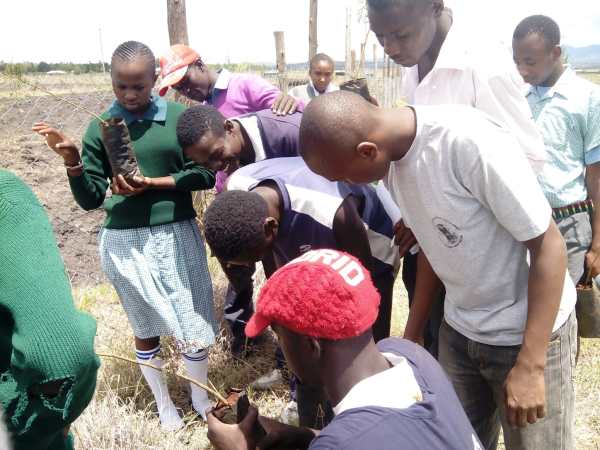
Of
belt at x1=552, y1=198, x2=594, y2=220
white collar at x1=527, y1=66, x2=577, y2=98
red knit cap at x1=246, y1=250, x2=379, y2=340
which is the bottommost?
belt at x1=552, y1=198, x2=594, y2=220

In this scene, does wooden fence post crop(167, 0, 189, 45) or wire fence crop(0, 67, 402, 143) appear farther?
wire fence crop(0, 67, 402, 143)

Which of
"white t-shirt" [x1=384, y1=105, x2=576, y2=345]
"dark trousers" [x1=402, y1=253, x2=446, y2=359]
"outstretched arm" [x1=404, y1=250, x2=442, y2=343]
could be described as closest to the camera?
"white t-shirt" [x1=384, y1=105, x2=576, y2=345]

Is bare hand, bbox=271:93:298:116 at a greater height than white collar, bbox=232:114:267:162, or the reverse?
bare hand, bbox=271:93:298:116

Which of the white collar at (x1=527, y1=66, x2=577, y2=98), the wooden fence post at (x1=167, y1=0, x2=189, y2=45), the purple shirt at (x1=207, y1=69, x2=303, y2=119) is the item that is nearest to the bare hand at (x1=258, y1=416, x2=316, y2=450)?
the white collar at (x1=527, y1=66, x2=577, y2=98)

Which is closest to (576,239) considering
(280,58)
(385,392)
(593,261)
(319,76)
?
(593,261)

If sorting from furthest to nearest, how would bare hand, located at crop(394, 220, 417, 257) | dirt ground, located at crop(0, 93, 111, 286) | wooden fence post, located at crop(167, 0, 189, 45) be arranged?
dirt ground, located at crop(0, 93, 111, 286)
wooden fence post, located at crop(167, 0, 189, 45)
bare hand, located at crop(394, 220, 417, 257)

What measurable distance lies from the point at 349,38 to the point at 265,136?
8.28 metres

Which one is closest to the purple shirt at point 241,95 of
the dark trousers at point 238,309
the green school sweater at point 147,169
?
the green school sweater at point 147,169

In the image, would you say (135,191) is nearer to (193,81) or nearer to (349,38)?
(193,81)

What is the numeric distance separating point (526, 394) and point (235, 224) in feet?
3.24

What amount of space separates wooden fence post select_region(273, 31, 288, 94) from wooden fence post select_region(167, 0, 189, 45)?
2487 millimetres

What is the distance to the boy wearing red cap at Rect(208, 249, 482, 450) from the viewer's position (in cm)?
103

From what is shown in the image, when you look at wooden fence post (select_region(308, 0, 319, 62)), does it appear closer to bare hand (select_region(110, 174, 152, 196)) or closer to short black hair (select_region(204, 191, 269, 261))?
bare hand (select_region(110, 174, 152, 196))

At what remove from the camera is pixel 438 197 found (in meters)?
1.46
